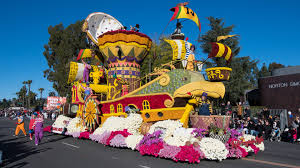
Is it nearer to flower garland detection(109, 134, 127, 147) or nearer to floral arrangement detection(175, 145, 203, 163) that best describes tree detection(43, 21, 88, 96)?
flower garland detection(109, 134, 127, 147)

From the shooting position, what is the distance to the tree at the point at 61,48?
3731cm

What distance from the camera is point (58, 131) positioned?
14.2 m

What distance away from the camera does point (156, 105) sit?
10039 mm

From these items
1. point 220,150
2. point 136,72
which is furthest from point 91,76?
point 220,150

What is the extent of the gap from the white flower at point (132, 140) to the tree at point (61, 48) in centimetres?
2959

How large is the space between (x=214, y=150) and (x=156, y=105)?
348 centimetres

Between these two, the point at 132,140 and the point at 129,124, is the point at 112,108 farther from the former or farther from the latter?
the point at 132,140

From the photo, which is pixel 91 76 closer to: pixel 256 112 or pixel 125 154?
pixel 125 154

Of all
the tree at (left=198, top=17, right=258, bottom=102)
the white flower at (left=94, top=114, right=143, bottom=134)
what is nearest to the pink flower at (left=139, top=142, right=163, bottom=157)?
the white flower at (left=94, top=114, right=143, bottom=134)

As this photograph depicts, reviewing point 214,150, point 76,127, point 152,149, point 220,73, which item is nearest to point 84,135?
point 76,127

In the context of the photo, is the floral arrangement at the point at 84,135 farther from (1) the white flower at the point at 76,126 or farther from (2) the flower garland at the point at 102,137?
(2) the flower garland at the point at 102,137

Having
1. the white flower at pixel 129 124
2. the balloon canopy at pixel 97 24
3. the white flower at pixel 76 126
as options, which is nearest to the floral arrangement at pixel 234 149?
the white flower at pixel 129 124

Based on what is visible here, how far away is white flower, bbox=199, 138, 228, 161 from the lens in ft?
23.4

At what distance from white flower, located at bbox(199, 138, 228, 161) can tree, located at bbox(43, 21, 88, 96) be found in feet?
106
